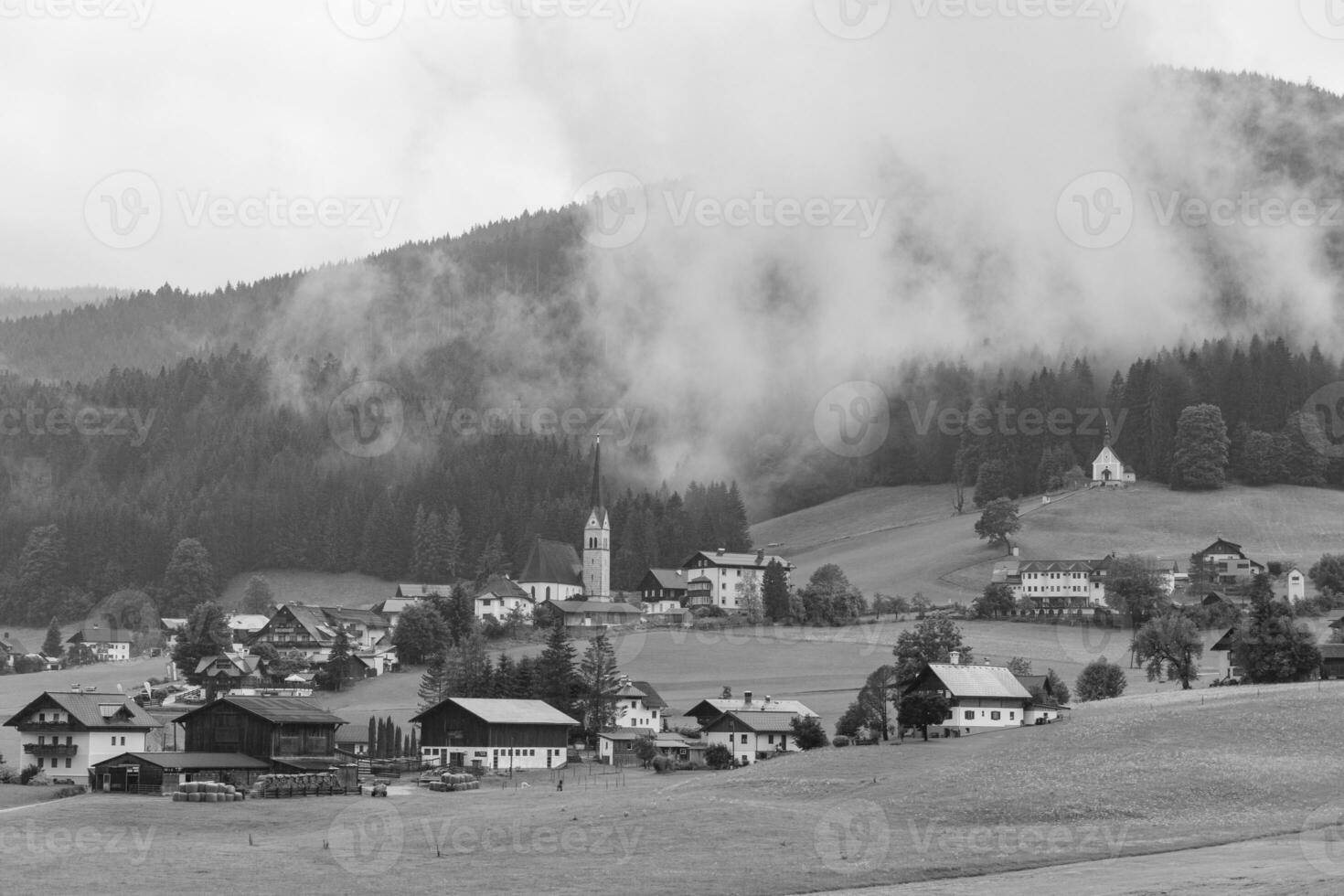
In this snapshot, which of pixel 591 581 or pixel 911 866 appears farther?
pixel 591 581

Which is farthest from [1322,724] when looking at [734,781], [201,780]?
[201,780]

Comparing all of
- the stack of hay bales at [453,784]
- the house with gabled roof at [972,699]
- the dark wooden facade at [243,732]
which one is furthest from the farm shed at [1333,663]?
the dark wooden facade at [243,732]

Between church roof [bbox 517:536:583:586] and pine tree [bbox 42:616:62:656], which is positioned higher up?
church roof [bbox 517:536:583:586]

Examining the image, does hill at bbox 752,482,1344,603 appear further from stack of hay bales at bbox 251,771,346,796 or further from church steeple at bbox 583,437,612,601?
stack of hay bales at bbox 251,771,346,796

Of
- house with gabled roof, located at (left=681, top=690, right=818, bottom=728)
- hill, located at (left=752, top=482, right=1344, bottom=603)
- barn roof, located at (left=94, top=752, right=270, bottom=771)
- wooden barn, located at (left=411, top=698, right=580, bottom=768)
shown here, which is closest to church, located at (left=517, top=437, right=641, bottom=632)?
hill, located at (left=752, top=482, right=1344, bottom=603)

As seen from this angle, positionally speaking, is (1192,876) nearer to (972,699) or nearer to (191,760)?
(972,699)

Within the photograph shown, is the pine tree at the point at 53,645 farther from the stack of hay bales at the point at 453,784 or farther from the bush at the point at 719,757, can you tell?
the stack of hay bales at the point at 453,784

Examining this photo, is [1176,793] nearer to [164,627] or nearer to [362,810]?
[362,810]
